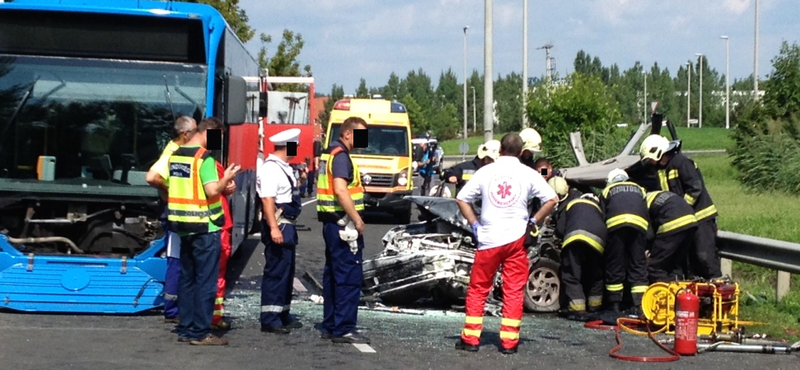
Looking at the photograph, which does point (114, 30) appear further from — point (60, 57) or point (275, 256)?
point (275, 256)

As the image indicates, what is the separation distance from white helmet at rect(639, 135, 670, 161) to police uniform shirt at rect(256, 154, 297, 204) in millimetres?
3861

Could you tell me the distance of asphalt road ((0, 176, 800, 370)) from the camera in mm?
7977

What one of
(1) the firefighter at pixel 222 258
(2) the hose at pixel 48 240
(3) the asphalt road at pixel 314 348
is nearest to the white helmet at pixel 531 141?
(3) the asphalt road at pixel 314 348

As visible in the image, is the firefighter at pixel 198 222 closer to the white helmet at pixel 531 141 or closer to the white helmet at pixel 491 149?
the white helmet at pixel 531 141

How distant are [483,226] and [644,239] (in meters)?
2.36

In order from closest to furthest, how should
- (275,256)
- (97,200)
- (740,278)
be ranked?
(275,256) → (97,200) → (740,278)

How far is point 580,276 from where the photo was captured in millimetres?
10797

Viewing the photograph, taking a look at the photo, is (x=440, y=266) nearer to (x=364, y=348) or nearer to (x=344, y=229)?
(x=344, y=229)

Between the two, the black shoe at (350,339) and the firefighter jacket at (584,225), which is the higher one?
the firefighter jacket at (584,225)

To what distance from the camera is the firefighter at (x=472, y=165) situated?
13812 mm

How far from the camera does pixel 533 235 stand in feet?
35.4

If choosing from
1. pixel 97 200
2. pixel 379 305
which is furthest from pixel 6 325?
pixel 379 305

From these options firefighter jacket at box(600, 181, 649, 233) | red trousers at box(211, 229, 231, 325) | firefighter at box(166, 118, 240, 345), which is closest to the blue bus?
red trousers at box(211, 229, 231, 325)

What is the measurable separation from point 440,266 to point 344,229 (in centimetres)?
223
